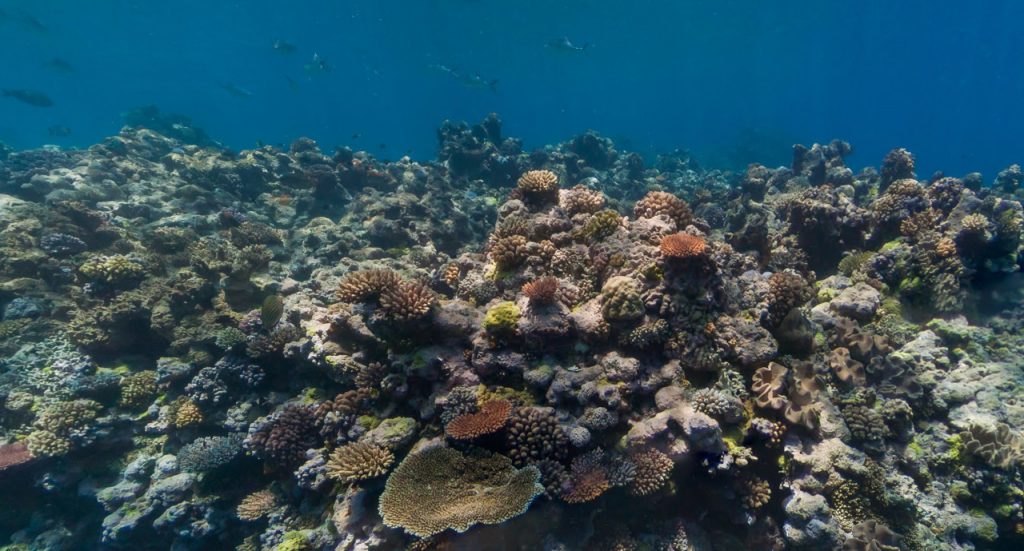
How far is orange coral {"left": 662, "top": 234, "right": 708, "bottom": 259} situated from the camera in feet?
21.3

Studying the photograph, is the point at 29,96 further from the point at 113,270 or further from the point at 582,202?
the point at 582,202

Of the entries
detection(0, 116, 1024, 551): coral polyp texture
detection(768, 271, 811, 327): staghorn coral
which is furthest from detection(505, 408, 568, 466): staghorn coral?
detection(768, 271, 811, 327): staghorn coral

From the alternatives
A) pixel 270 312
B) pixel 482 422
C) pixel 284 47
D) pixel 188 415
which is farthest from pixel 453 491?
pixel 284 47

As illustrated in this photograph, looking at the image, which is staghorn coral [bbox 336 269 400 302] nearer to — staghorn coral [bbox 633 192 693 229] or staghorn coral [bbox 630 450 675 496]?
staghorn coral [bbox 630 450 675 496]

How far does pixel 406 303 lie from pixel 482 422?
A: 2263 millimetres

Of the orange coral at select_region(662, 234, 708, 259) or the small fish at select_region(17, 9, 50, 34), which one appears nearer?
the orange coral at select_region(662, 234, 708, 259)

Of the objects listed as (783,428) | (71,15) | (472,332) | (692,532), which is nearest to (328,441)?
(472,332)

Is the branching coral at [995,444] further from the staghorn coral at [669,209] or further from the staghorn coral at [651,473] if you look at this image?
the staghorn coral at [669,209]

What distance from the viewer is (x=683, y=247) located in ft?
21.4

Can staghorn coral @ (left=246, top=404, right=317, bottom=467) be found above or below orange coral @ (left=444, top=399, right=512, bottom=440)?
below

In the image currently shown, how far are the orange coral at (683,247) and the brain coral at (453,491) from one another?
3.62 meters

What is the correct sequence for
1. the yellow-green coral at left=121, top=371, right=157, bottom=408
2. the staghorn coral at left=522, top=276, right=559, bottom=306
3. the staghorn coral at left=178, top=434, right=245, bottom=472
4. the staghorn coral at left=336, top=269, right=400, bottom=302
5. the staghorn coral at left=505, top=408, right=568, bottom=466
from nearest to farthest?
1. the staghorn coral at left=505, top=408, right=568, bottom=466
2. the staghorn coral at left=522, top=276, right=559, bottom=306
3. the staghorn coral at left=336, top=269, right=400, bottom=302
4. the staghorn coral at left=178, top=434, right=245, bottom=472
5. the yellow-green coral at left=121, top=371, right=157, bottom=408

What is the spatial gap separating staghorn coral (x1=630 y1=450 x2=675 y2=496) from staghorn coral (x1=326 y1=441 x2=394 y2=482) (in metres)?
3.37

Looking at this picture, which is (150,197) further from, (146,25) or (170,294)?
(146,25)
